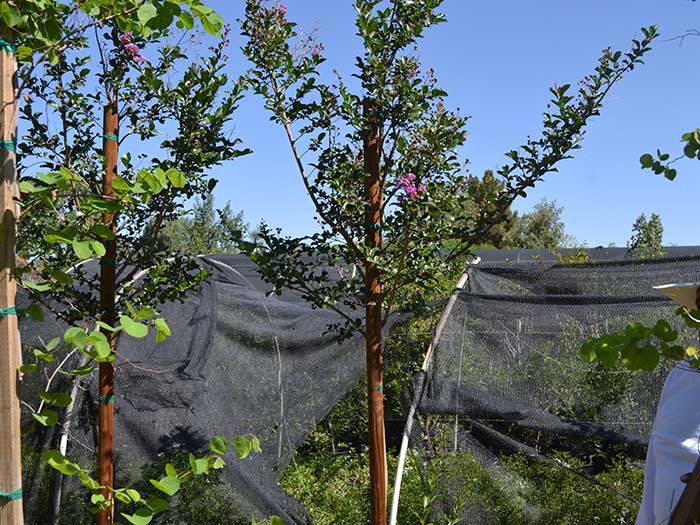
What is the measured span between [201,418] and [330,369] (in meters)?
0.80

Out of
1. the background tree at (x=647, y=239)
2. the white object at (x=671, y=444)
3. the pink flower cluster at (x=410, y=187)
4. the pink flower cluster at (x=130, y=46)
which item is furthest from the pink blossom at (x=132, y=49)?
the background tree at (x=647, y=239)

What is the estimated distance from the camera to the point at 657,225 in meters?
16.7

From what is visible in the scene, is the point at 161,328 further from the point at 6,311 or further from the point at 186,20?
the point at 186,20

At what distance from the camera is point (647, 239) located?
41.3 ft

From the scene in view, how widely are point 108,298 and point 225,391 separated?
1.34m

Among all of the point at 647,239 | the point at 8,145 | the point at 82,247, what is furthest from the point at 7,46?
the point at 647,239

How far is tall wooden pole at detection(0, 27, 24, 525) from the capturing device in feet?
5.16

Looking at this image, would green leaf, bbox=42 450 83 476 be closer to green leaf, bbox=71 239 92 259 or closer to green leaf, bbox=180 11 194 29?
green leaf, bbox=71 239 92 259

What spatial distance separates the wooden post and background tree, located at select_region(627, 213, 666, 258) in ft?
18.2

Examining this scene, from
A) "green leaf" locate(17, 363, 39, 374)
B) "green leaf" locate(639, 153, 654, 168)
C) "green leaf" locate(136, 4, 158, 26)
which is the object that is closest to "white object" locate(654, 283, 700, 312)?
"green leaf" locate(639, 153, 654, 168)

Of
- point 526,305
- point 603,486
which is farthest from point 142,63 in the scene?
point 603,486

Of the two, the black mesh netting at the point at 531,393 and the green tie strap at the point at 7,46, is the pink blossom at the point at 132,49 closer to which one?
the green tie strap at the point at 7,46

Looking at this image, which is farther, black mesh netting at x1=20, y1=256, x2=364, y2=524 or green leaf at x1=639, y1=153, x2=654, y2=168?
black mesh netting at x1=20, y1=256, x2=364, y2=524

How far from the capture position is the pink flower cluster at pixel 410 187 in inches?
138
